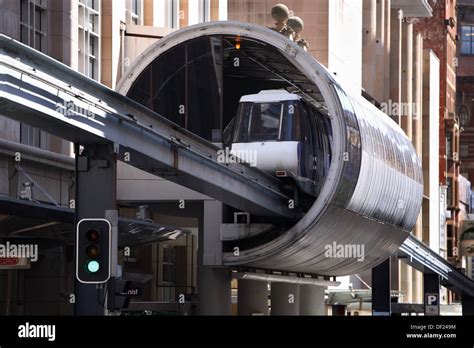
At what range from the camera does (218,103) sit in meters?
48.9

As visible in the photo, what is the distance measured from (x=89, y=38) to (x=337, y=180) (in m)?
11.7

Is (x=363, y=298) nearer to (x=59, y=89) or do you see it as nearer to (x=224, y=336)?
(x=59, y=89)

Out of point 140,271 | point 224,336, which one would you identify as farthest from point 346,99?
point 224,336

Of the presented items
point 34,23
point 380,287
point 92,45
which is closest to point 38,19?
point 34,23

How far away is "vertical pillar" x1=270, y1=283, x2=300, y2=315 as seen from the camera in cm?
6209

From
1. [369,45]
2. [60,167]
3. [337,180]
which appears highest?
[369,45]

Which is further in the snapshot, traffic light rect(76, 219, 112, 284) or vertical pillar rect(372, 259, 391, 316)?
vertical pillar rect(372, 259, 391, 316)

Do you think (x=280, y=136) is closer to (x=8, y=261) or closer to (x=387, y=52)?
(x=8, y=261)

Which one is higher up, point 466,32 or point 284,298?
point 466,32

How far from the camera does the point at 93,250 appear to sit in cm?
2302

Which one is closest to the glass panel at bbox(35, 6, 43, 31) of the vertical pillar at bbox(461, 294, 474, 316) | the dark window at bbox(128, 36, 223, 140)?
the dark window at bbox(128, 36, 223, 140)

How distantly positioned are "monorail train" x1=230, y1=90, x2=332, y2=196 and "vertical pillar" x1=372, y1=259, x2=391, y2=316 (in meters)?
19.1

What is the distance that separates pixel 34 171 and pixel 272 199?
6581 millimetres

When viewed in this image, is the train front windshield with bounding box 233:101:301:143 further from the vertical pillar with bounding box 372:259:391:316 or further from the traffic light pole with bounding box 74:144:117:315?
the vertical pillar with bounding box 372:259:391:316
